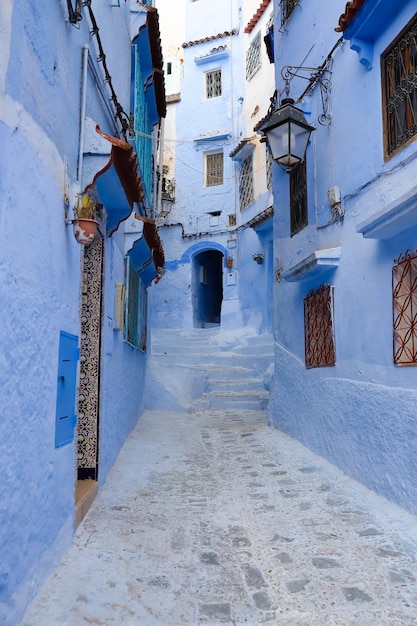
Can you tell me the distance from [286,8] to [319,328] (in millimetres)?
5243

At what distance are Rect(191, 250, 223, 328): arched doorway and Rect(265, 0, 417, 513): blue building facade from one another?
1067 centimetres

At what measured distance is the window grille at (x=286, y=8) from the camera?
7827 mm

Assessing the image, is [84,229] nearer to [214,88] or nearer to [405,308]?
[405,308]

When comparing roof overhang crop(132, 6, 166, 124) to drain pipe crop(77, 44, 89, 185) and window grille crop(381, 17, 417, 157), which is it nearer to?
drain pipe crop(77, 44, 89, 185)

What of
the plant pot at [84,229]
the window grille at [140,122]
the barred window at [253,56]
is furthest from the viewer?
the barred window at [253,56]

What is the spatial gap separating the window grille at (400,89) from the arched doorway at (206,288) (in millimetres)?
13472

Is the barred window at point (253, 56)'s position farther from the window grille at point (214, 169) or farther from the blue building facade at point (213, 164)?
the window grille at point (214, 169)

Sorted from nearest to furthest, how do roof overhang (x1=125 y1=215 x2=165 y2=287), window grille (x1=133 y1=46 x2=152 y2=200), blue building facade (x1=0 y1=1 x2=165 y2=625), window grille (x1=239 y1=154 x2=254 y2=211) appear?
blue building facade (x1=0 y1=1 x2=165 y2=625)
roof overhang (x1=125 y1=215 x2=165 y2=287)
window grille (x1=133 y1=46 x2=152 y2=200)
window grille (x1=239 y1=154 x2=254 y2=211)

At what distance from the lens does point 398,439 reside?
14.5 ft

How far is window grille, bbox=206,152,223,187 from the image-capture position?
18.3m

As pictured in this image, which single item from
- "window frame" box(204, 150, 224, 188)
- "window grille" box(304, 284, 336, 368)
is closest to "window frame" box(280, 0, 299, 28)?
"window grille" box(304, 284, 336, 368)

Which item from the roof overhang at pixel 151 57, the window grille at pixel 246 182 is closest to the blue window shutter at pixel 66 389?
the roof overhang at pixel 151 57

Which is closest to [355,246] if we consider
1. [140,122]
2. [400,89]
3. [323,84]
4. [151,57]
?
[400,89]

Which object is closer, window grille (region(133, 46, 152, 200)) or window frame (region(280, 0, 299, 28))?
window grille (region(133, 46, 152, 200))
